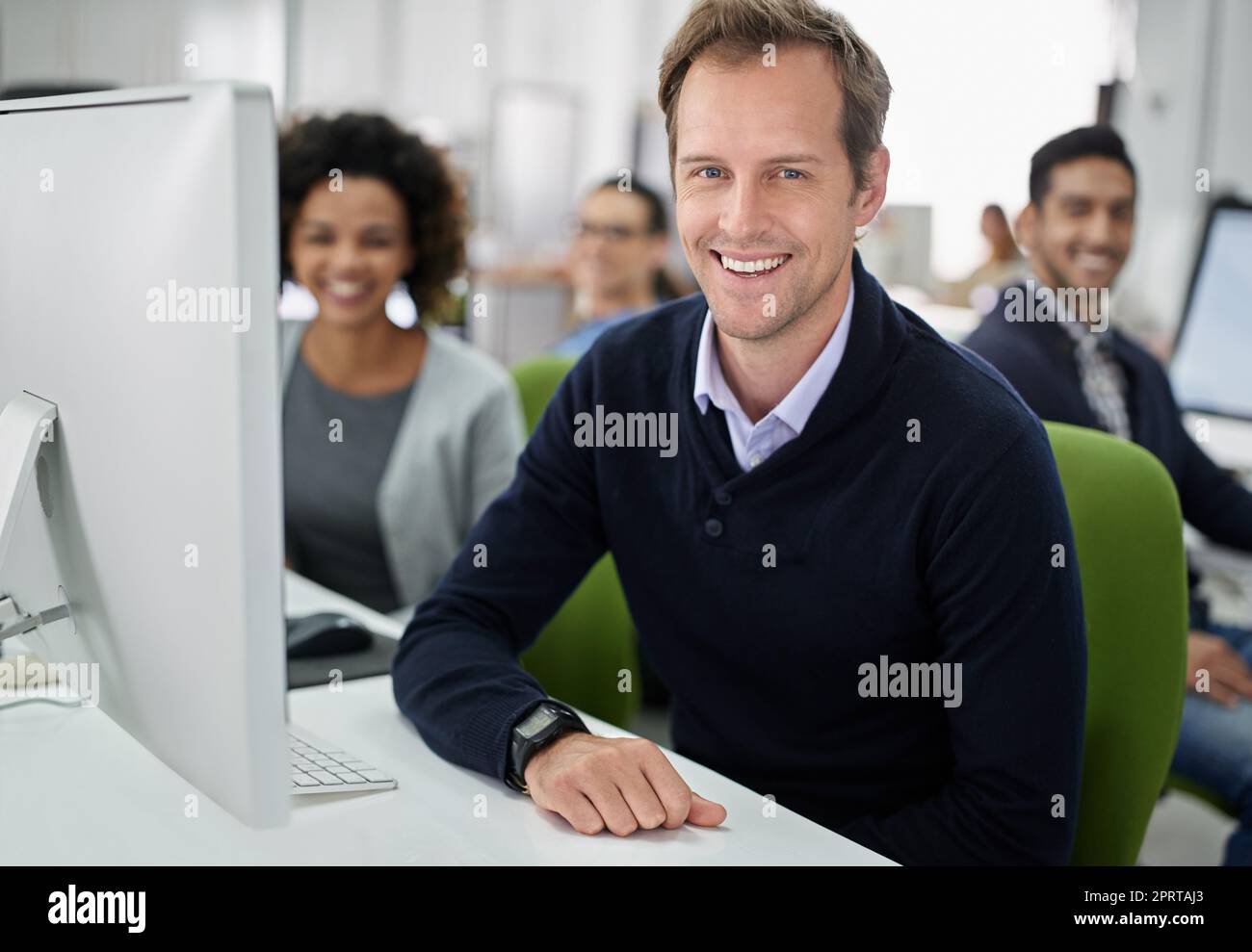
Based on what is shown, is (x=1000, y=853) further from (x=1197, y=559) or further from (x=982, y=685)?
(x=1197, y=559)

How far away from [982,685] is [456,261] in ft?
4.94

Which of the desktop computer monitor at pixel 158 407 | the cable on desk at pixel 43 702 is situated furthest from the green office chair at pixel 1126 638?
the cable on desk at pixel 43 702

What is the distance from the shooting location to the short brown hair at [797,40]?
1.11 metres

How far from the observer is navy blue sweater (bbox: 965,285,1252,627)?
1865 millimetres

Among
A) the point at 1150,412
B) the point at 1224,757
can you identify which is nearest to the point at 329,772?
the point at 1224,757

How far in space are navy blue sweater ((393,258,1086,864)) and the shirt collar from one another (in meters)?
0.02

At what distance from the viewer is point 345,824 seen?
3.02 ft

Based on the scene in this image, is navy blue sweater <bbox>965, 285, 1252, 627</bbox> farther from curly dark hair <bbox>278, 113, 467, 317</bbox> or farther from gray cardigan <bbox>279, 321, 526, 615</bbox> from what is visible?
curly dark hair <bbox>278, 113, 467, 317</bbox>

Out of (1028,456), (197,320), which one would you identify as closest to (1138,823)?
(1028,456)

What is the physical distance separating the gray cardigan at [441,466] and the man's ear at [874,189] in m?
0.86

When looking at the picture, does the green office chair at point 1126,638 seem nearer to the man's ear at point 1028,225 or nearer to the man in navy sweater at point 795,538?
the man in navy sweater at point 795,538

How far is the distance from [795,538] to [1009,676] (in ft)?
0.72

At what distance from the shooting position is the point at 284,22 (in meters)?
5.63

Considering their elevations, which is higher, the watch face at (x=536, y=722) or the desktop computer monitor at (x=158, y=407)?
the desktop computer monitor at (x=158, y=407)
